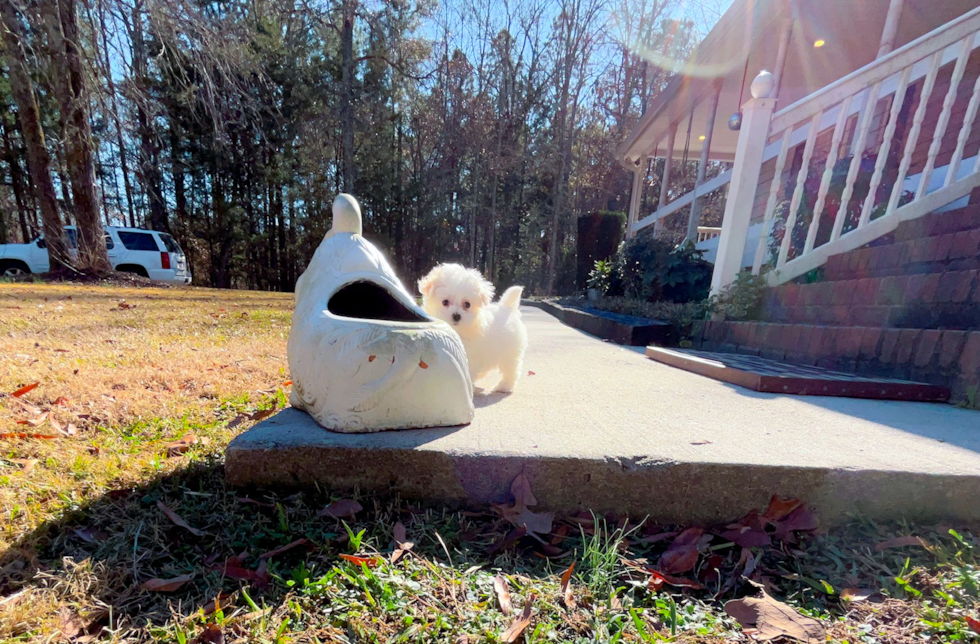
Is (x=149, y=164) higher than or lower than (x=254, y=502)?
higher

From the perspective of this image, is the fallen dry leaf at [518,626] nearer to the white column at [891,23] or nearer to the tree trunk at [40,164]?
the white column at [891,23]

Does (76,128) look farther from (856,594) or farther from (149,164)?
(856,594)

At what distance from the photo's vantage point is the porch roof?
20.6ft

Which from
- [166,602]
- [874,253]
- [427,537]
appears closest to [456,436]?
[427,537]

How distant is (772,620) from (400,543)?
0.87m

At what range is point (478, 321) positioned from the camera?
237cm

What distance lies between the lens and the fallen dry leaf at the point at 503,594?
1.01 m

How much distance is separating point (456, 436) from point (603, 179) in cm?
2032

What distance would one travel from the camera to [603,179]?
2003 centimetres

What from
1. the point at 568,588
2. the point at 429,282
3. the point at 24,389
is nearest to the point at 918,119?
the point at 429,282

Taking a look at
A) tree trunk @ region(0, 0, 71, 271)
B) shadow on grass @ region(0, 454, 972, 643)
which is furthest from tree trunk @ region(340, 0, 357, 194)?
shadow on grass @ region(0, 454, 972, 643)

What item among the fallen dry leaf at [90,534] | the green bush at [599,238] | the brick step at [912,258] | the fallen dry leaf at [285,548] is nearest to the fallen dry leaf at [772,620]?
the fallen dry leaf at [285,548]

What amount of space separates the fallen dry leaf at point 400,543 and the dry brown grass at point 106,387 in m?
0.87

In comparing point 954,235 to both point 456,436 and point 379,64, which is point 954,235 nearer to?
point 456,436
